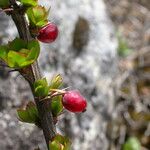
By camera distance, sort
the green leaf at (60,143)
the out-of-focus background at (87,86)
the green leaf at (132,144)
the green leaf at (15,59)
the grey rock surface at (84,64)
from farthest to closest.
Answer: the green leaf at (132,144) → the grey rock surface at (84,64) → the out-of-focus background at (87,86) → the green leaf at (60,143) → the green leaf at (15,59)

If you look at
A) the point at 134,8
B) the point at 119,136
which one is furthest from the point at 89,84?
the point at 134,8

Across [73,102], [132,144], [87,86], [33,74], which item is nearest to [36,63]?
[33,74]

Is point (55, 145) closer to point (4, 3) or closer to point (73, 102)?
point (73, 102)

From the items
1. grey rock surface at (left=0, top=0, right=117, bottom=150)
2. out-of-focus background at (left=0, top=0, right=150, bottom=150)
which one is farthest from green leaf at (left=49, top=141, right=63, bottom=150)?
grey rock surface at (left=0, top=0, right=117, bottom=150)

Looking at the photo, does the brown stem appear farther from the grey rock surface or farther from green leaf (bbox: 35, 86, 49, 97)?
the grey rock surface

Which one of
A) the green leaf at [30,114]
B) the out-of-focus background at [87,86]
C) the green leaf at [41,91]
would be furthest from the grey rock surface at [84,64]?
the green leaf at [41,91]

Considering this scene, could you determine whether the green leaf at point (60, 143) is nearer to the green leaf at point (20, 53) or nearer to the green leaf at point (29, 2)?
the green leaf at point (20, 53)

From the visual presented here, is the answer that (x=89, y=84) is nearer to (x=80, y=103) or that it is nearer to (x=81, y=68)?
(x=81, y=68)
